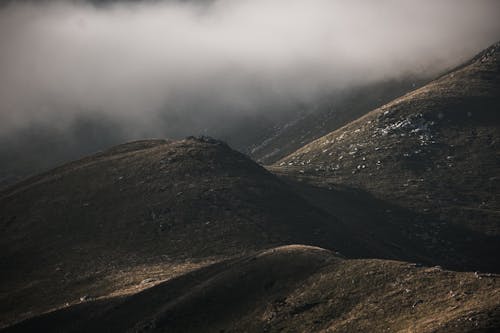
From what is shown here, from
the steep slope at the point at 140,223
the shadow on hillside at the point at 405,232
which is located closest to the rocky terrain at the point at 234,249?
the steep slope at the point at 140,223

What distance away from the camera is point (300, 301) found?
240ft

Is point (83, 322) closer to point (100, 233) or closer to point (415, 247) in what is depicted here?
point (100, 233)

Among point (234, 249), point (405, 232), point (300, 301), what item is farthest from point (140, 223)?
point (405, 232)

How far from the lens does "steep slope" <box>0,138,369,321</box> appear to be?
114 metres

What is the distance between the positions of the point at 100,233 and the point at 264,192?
3792cm

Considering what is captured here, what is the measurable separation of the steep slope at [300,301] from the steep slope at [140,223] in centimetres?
1512

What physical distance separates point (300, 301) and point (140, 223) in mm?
67183

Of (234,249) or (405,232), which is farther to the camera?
(405,232)

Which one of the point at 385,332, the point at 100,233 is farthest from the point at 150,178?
the point at 385,332

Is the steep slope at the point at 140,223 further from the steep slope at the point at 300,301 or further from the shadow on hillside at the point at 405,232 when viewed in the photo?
the steep slope at the point at 300,301

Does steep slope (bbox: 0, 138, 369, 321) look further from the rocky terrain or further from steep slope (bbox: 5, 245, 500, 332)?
steep slope (bbox: 5, 245, 500, 332)

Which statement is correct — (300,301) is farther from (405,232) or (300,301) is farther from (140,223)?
(405,232)

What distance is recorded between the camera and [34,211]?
15012cm

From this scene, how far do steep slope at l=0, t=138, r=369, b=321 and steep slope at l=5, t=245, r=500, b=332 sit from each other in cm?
1512
